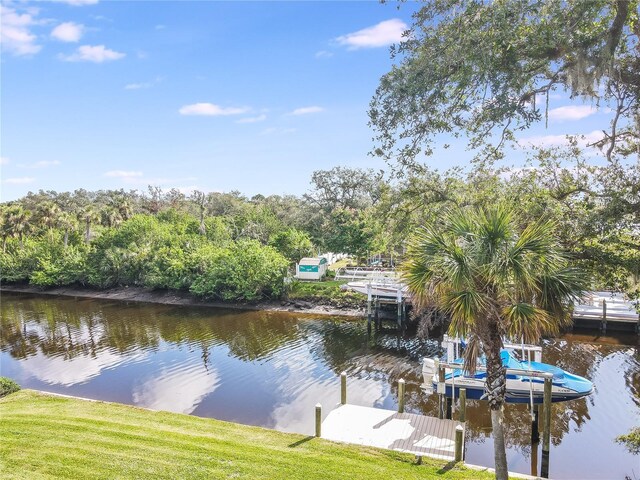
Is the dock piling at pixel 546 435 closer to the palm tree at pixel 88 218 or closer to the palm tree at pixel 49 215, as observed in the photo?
the palm tree at pixel 88 218

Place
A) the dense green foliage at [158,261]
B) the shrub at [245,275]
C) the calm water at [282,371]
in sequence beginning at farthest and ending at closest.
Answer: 1. the dense green foliage at [158,261]
2. the shrub at [245,275]
3. the calm water at [282,371]

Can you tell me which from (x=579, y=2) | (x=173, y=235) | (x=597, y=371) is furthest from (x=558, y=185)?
(x=173, y=235)

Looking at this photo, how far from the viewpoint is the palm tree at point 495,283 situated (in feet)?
23.1

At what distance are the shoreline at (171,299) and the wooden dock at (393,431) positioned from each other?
16421 millimetres

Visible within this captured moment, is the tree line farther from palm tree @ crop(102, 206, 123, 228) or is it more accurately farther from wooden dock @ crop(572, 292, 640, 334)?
wooden dock @ crop(572, 292, 640, 334)

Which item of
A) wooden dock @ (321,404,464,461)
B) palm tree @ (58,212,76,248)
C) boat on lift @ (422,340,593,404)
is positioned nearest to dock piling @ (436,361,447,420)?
boat on lift @ (422,340,593,404)

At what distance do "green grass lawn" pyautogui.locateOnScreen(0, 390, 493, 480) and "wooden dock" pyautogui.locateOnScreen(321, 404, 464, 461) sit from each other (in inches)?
29.8

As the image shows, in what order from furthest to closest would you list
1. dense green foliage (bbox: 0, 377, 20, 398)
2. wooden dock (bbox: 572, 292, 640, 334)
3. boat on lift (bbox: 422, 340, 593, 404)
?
wooden dock (bbox: 572, 292, 640, 334) → boat on lift (bbox: 422, 340, 593, 404) → dense green foliage (bbox: 0, 377, 20, 398)

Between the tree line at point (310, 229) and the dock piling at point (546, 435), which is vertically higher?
the tree line at point (310, 229)

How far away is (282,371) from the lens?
62.9 ft

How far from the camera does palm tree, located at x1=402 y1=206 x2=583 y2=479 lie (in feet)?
23.1

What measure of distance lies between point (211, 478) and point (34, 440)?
14.5 feet

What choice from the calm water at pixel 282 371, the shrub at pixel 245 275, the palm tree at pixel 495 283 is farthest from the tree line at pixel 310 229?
the calm water at pixel 282 371

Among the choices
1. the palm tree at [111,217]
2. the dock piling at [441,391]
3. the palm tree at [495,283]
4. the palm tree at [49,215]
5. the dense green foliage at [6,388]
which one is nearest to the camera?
the palm tree at [495,283]
